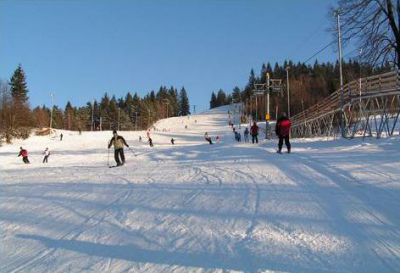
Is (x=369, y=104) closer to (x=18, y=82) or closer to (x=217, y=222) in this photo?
(x=217, y=222)

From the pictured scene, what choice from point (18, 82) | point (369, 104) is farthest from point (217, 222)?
point (18, 82)

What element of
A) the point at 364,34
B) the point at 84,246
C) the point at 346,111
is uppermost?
the point at 364,34

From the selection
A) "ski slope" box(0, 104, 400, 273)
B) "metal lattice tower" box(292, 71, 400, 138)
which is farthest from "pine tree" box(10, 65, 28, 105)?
"ski slope" box(0, 104, 400, 273)

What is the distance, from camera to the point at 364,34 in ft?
93.0

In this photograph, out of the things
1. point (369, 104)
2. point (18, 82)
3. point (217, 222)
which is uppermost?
point (18, 82)

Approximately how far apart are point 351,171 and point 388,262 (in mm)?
7114

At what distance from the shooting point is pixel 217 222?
8.94 meters

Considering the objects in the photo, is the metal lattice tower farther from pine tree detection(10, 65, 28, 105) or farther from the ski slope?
pine tree detection(10, 65, 28, 105)

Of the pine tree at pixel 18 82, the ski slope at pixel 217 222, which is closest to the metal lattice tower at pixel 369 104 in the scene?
the ski slope at pixel 217 222

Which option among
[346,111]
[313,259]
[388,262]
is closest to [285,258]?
[313,259]

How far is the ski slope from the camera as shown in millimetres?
7031

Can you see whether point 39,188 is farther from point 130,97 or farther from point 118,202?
point 130,97

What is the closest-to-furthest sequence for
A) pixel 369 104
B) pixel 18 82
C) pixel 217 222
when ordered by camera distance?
pixel 217 222 → pixel 369 104 → pixel 18 82

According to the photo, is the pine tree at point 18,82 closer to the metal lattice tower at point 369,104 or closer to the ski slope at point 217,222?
the metal lattice tower at point 369,104
